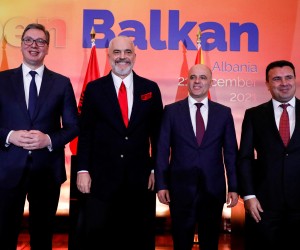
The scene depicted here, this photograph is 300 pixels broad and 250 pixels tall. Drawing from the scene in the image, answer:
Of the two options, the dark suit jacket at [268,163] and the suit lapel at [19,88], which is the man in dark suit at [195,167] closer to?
the dark suit jacket at [268,163]

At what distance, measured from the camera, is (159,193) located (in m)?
2.58

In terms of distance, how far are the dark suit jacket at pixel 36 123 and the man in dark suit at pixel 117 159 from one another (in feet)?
0.56

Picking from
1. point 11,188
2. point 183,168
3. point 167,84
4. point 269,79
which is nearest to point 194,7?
point 167,84

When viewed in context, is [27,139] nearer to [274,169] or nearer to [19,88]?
[19,88]

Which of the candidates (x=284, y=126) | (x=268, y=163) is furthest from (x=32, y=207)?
(x=284, y=126)

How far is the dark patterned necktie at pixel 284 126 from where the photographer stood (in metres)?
2.50

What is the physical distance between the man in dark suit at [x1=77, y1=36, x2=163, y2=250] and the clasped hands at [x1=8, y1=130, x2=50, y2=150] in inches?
13.9

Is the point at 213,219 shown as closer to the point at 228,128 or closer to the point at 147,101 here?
the point at 228,128

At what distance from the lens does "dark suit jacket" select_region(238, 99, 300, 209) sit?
8.02 feet

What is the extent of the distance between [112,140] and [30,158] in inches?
19.7

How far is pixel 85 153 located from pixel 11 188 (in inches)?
19.4

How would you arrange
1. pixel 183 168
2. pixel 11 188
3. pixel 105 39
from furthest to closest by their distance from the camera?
pixel 105 39, pixel 183 168, pixel 11 188

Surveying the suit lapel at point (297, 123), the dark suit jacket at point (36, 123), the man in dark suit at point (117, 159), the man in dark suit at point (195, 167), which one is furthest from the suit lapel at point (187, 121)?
the dark suit jacket at point (36, 123)

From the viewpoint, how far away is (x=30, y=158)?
240 cm
